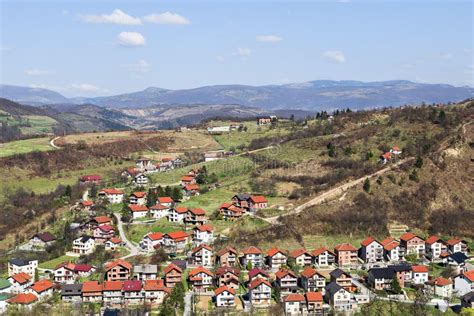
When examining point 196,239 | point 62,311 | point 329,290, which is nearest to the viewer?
point 62,311

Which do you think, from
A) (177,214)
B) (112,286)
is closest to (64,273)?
(112,286)

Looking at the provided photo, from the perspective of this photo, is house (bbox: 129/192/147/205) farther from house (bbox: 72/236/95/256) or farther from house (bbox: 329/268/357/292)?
house (bbox: 329/268/357/292)

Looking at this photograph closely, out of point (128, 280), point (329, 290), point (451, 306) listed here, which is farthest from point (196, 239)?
point (451, 306)

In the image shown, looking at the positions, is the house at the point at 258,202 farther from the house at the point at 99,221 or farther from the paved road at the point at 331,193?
the house at the point at 99,221

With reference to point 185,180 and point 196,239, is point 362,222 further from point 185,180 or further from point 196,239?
point 185,180

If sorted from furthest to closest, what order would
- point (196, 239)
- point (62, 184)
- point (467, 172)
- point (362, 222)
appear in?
point (62, 184) → point (467, 172) → point (362, 222) → point (196, 239)

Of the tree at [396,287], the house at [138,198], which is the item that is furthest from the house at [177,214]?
the tree at [396,287]

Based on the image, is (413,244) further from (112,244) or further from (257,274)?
(112,244)
